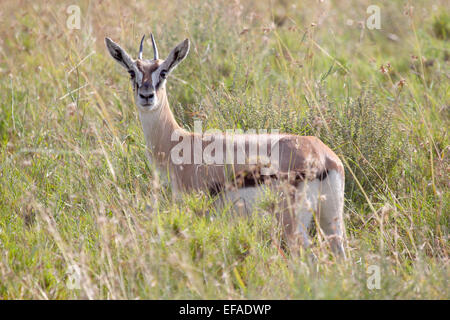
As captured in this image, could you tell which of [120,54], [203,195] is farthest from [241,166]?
[120,54]

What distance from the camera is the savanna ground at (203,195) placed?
3.18 m

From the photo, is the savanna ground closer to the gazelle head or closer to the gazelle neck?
the gazelle neck

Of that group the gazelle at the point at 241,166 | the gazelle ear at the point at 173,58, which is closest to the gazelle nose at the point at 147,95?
the gazelle at the point at 241,166

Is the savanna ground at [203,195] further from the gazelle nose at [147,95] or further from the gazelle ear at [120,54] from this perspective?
the gazelle nose at [147,95]

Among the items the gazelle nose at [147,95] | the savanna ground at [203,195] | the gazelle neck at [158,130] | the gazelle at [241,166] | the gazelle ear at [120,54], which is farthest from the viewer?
the gazelle neck at [158,130]

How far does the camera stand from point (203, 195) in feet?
12.5

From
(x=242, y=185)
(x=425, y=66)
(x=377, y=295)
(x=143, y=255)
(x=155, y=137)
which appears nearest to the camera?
(x=377, y=295)

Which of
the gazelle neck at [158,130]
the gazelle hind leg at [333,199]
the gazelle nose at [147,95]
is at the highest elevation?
the gazelle nose at [147,95]

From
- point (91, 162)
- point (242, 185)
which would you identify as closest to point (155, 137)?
point (91, 162)

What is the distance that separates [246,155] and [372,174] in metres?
1.28

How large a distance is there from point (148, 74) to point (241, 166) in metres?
1.05
